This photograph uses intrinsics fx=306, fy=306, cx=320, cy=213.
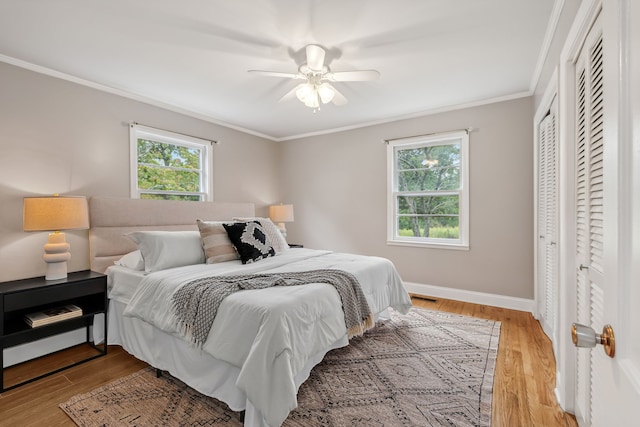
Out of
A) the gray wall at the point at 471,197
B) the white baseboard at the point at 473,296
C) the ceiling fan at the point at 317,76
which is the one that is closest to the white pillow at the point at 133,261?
the ceiling fan at the point at 317,76

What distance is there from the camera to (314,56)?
93.3 inches

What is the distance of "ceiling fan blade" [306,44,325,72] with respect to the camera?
7.70 feet

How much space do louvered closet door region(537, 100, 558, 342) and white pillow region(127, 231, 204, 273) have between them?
10.1ft

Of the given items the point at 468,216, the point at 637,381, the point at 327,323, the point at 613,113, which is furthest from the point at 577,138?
the point at 468,216

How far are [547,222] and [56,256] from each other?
4212 mm

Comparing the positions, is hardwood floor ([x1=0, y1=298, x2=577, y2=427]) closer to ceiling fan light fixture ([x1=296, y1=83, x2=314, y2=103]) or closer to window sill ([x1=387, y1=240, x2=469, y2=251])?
window sill ([x1=387, y1=240, x2=469, y2=251])

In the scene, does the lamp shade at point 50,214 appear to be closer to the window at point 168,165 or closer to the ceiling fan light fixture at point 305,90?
the window at point 168,165

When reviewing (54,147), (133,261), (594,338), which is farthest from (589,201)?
(54,147)

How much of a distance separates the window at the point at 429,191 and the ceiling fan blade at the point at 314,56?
7.26ft

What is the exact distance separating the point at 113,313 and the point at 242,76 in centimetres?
247

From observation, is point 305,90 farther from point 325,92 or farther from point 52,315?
point 52,315

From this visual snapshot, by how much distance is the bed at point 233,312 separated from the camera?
1.57 meters

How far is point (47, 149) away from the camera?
9.00 feet

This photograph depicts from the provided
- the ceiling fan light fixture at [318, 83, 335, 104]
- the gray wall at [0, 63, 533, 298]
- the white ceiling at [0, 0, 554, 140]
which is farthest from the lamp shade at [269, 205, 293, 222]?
the ceiling fan light fixture at [318, 83, 335, 104]
